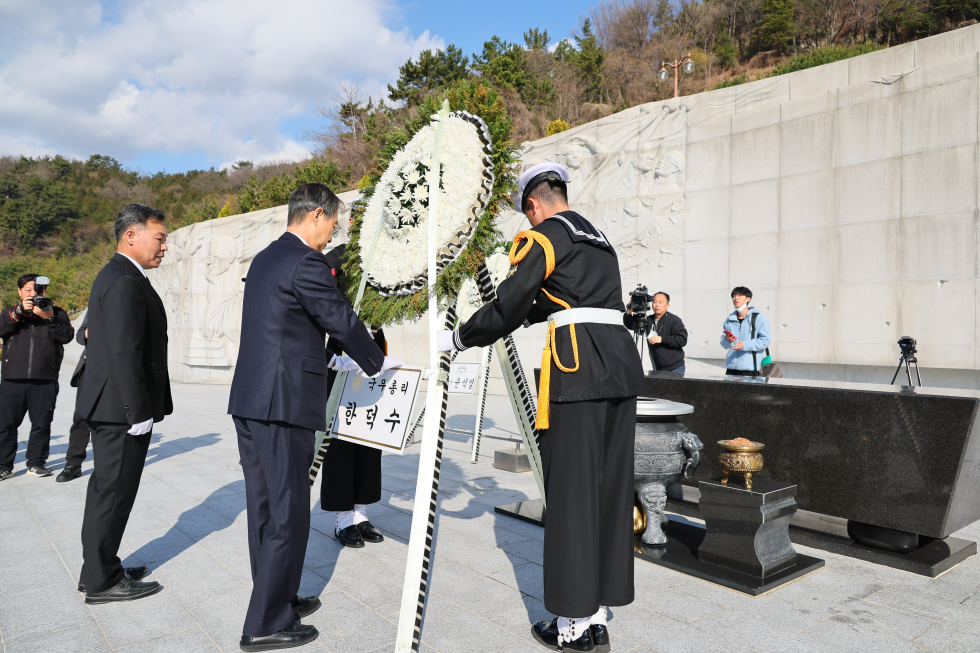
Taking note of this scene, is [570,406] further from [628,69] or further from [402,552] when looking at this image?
[628,69]

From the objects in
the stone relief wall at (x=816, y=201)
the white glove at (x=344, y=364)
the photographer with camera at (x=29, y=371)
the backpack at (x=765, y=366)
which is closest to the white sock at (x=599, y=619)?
the white glove at (x=344, y=364)

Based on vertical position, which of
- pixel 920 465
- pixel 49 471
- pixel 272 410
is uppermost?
pixel 272 410

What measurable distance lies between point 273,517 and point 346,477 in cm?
142

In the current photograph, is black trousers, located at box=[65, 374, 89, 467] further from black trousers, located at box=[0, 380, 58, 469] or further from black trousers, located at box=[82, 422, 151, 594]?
black trousers, located at box=[82, 422, 151, 594]

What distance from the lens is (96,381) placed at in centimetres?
315

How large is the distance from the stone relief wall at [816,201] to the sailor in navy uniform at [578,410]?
8605 millimetres

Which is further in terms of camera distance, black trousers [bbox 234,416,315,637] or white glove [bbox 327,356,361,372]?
white glove [bbox 327,356,361,372]

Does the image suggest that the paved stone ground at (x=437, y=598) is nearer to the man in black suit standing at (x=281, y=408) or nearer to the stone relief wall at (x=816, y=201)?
the man in black suit standing at (x=281, y=408)

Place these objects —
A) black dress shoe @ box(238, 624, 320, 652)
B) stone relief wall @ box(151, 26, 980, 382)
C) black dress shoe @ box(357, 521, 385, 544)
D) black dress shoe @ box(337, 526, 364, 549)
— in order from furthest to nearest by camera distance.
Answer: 1. stone relief wall @ box(151, 26, 980, 382)
2. black dress shoe @ box(357, 521, 385, 544)
3. black dress shoe @ box(337, 526, 364, 549)
4. black dress shoe @ box(238, 624, 320, 652)

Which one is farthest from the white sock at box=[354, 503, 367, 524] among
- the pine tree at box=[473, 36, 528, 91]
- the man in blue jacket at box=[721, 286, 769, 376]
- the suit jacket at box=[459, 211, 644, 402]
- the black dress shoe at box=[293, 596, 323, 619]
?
the pine tree at box=[473, 36, 528, 91]

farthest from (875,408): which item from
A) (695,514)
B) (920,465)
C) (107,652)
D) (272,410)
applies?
(107,652)

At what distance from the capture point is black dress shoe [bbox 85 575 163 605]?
3057 mm

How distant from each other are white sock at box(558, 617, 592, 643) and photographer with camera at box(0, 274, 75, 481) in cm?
577

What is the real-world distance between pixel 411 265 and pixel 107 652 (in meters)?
2.09
